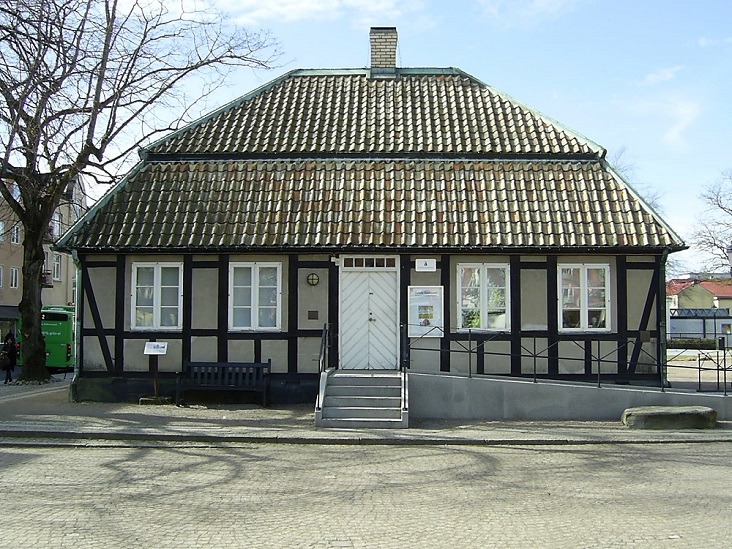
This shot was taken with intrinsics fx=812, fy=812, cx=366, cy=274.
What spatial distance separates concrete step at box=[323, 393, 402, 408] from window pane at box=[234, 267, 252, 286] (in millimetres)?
3717

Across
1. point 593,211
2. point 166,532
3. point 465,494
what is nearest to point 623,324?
point 593,211

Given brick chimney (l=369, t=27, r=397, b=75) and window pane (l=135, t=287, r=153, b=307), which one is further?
brick chimney (l=369, t=27, r=397, b=75)

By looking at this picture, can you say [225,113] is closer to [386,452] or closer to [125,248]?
[125,248]

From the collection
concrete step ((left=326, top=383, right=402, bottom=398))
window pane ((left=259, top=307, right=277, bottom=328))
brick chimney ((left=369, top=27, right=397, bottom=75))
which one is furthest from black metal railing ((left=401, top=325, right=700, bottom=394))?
brick chimney ((left=369, top=27, right=397, bottom=75))

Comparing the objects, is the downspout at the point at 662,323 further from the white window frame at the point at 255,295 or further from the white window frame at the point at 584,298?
the white window frame at the point at 255,295

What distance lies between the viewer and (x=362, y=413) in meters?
15.7

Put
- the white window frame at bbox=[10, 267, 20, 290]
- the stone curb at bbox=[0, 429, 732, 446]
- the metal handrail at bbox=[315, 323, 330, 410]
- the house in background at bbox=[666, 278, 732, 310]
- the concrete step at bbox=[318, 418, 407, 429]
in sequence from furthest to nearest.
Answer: the house in background at bbox=[666, 278, 732, 310]
the white window frame at bbox=[10, 267, 20, 290]
the metal handrail at bbox=[315, 323, 330, 410]
the concrete step at bbox=[318, 418, 407, 429]
the stone curb at bbox=[0, 429, 732, 446]

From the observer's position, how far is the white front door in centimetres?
1819

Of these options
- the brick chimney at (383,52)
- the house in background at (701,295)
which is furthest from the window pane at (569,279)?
the house in background at (701,295)

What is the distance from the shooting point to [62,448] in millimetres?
13383

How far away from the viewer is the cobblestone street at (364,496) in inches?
314

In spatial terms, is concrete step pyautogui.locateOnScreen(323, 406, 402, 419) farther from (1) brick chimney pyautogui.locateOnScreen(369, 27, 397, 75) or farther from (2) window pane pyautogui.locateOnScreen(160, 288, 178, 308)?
(1) brick chimney pyautogui.locateOnScreen(369, 27, 397, 75)

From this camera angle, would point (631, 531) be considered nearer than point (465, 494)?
Yes

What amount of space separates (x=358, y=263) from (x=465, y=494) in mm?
8866
